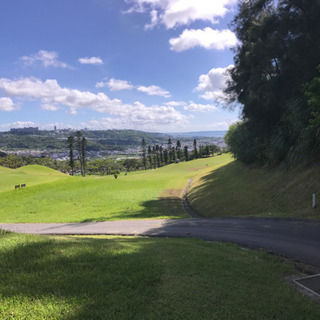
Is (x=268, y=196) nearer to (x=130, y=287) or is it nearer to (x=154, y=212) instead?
(x=154, y=212)

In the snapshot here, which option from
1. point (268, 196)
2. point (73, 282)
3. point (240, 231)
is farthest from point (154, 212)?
point (73, 282)

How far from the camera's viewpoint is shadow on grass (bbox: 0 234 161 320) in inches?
147

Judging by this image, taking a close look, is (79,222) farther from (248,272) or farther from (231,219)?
(248,272)

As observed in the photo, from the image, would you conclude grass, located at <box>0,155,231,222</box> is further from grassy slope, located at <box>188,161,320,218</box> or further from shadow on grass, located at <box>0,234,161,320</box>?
shadow on grass, located at <box>0,234,161,320</box>

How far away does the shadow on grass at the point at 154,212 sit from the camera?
21203 millimetres

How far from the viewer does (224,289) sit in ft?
16.1

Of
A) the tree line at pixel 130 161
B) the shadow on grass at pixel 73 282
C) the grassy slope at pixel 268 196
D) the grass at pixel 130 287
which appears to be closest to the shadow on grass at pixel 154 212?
the grassy slope at pixel 268 196

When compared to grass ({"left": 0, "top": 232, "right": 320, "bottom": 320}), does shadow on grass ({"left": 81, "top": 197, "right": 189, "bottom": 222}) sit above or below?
below

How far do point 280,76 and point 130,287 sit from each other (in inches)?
954

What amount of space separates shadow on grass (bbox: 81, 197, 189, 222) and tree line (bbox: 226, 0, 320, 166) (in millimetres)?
10784

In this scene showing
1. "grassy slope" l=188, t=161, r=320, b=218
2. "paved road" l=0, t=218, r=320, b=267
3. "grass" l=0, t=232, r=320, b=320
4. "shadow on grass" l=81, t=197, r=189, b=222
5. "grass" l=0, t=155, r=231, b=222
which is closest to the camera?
"grass" l=0, t=232, r=320, b=320

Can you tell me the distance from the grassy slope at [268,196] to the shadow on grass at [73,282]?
11.9 m

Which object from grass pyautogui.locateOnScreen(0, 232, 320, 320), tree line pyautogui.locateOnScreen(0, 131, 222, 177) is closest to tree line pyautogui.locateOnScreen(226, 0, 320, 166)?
grass pyautogui.locateOnScreen(0, 232, 320, 320)

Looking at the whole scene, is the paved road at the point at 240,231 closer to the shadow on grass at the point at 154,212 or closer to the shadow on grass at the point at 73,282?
the shadow on grass at the point at 154,212
